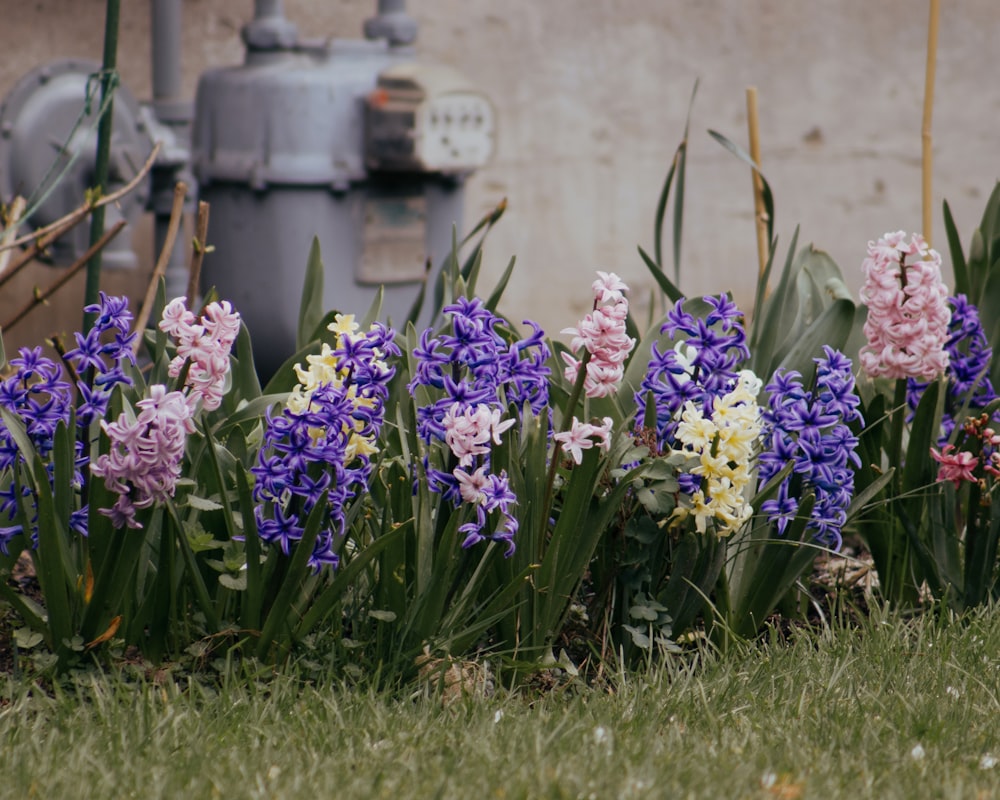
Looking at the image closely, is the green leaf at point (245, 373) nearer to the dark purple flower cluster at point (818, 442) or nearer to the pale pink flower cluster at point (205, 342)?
the pale pink flower cluster at point (205, 342)

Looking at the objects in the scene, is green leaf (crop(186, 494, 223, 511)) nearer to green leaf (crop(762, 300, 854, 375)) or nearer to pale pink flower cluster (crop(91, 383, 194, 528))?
pale pink flower cluster (crop(91, 383, 194, 528))

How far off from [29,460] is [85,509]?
0.11m

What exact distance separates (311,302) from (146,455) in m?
0.73

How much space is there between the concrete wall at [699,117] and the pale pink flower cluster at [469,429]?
3.23 m

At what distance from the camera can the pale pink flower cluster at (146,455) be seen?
1781mm

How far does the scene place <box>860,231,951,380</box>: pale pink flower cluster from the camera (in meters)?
2.27

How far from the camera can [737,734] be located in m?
1.82

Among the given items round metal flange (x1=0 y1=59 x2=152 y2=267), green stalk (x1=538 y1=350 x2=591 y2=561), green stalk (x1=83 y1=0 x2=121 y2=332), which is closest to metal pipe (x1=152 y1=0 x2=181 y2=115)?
round metal flange (x1=0 y1=59 x2=152 y2=267)

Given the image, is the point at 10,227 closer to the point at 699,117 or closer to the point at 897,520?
the point at 897,520

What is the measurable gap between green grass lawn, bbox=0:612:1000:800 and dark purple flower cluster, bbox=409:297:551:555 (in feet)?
0.95

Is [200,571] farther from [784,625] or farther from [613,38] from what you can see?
[613,38]

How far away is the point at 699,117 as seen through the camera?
19.5 ft

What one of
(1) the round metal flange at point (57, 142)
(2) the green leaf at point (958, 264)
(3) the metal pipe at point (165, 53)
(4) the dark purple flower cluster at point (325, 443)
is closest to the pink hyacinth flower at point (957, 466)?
(2) the green leaf at point (958, 264)

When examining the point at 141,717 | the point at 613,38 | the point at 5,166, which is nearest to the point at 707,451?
the point at 141,717
